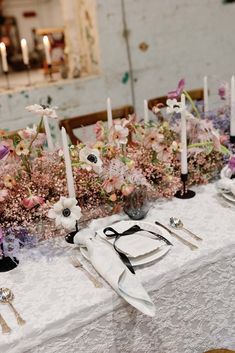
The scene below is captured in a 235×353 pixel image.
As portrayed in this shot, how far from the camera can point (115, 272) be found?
1051 mm

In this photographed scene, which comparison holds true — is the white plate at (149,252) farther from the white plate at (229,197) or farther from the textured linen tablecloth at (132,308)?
the white plate at (229,197)

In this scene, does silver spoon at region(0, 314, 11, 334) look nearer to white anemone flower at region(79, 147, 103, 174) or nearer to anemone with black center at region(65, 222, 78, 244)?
anemone with black center at region(65, 222, 78, 244)

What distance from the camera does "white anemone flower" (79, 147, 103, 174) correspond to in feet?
4.13

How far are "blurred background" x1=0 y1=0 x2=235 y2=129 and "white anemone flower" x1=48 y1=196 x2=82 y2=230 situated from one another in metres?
1.69

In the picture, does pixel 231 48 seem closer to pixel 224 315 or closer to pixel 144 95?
pixel 144 95

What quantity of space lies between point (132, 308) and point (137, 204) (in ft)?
1.18

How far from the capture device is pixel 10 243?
114 cm

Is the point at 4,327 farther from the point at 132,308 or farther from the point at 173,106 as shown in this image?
the point at 173,106

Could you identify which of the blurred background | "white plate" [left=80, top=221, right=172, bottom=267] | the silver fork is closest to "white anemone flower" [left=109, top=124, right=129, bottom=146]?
"white plate" [left=80, top=221, right=172, bottom=267]

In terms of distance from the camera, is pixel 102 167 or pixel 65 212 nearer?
pixel 65 212

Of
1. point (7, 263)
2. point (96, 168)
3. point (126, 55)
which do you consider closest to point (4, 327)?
point (7, 263)

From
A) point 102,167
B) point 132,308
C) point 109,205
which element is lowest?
point 132,308

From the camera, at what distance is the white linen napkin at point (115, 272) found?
3.28ft

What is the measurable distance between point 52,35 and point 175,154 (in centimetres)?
220
